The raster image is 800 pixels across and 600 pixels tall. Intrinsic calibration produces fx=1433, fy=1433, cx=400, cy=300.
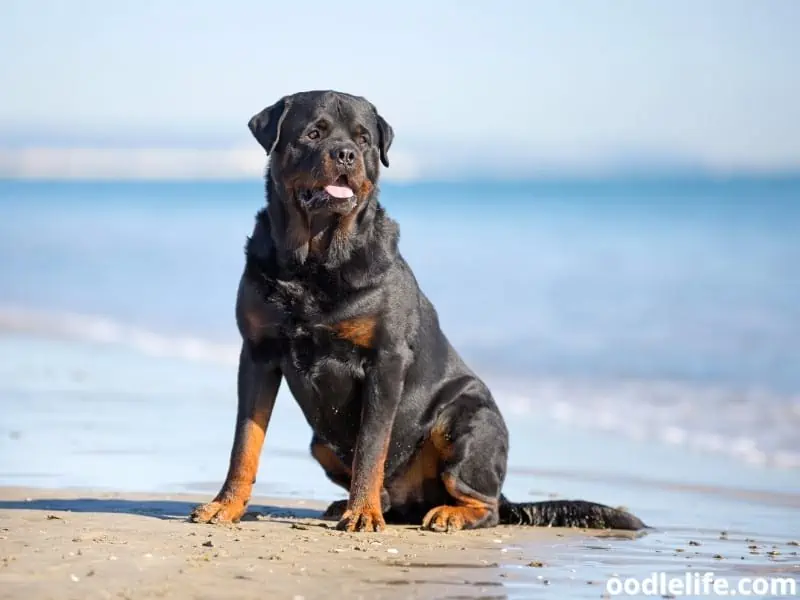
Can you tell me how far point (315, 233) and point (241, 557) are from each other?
4.82ft

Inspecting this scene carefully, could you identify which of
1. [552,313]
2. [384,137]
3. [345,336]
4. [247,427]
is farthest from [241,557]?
[552,313]

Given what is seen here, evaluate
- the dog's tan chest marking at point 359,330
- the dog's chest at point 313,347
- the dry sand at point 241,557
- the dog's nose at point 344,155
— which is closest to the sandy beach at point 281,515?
the dry sand at point 241,557

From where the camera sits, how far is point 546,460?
7.94m

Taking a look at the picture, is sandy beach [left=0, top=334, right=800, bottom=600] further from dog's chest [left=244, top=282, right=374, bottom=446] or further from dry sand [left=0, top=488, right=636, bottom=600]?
dog's chest [left=244, top=282, right=374, bottom=446]

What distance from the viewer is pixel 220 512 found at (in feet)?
18.8

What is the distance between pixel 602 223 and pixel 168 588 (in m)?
29.7

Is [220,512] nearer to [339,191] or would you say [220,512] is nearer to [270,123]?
[339,191]

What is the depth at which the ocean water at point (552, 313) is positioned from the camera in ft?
30.9

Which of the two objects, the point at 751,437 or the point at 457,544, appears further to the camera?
the point at 751,437

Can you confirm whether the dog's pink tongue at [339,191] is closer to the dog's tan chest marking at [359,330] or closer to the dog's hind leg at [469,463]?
the dog's tan chest marking at [359,330]

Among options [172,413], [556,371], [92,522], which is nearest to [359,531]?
[92,522]

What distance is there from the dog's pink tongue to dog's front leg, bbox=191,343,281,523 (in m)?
0.71

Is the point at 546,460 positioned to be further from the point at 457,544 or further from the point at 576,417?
the point at 457,544

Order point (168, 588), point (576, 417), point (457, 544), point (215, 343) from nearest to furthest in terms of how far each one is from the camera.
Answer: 1. point (168, 588)
2. point (457, 544)
3. point (576, 417)
4. point (215, 343)
